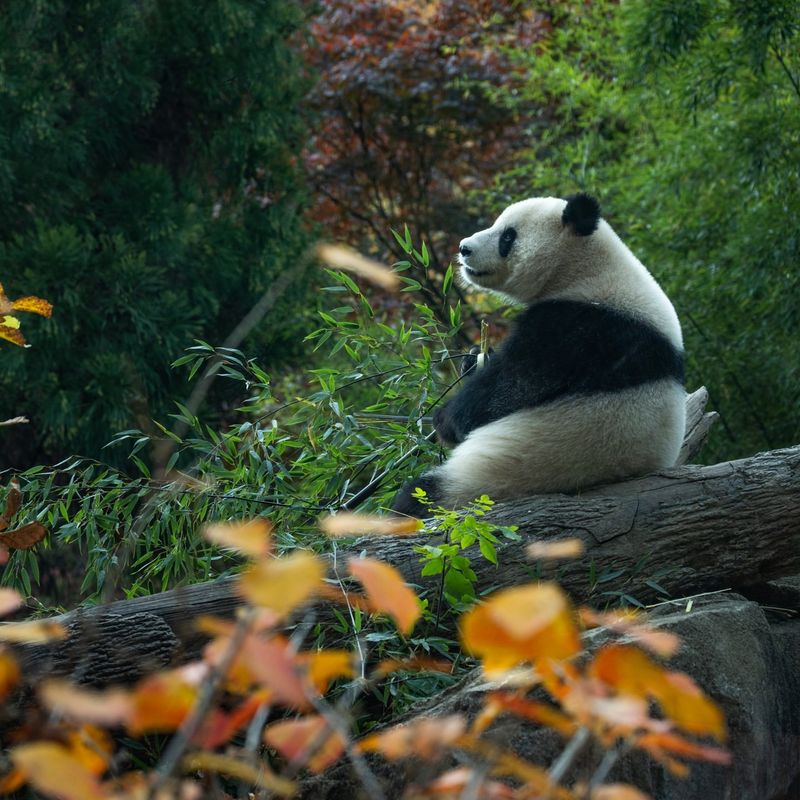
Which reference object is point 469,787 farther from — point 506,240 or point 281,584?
point 506,240

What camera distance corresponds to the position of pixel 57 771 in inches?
31.2

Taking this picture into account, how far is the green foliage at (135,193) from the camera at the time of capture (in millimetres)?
5719

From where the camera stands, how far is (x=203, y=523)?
313 cm

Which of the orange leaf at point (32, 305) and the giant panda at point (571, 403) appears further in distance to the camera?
the giant panda at point (571, 403)

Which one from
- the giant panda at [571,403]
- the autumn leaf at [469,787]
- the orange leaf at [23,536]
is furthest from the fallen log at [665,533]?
the autumn leaf at [469,787]

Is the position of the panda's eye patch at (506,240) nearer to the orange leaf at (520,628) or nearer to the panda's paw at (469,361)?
the panda's paw at (469,361)

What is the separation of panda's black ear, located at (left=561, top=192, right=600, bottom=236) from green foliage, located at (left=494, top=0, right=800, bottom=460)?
185cm

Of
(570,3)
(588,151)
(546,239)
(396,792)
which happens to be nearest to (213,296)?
(588,151)

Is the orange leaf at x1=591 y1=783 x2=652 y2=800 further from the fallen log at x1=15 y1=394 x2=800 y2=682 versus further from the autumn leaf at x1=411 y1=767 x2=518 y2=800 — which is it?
the fallen log at x1=15 y1=394 x2=800 y2=682

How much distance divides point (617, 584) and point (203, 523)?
→ 4.05 feet

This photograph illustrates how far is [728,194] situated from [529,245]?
2.54 m

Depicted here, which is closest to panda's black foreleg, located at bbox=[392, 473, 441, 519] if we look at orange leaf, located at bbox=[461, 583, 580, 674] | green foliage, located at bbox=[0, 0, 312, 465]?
orange leaf, located at bbox=[461, 583, 580, 674]

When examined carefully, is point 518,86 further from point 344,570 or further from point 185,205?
point 344,570

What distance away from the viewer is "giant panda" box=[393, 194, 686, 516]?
10.0 feet
